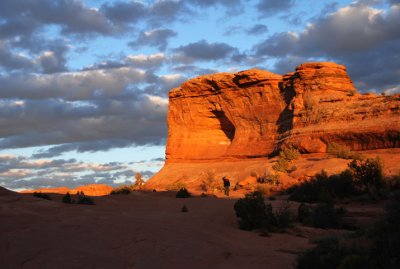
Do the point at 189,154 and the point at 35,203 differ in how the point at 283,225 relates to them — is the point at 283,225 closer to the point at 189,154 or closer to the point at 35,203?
the point at 35,203

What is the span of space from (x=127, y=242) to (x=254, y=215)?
14.9 feet

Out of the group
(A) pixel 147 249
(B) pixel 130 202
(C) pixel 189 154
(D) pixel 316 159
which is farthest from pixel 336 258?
(C) pixel 189 154

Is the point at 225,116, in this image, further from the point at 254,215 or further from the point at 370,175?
the point at 254,215

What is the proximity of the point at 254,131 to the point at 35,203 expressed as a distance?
3165cm

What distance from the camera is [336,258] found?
682 cm

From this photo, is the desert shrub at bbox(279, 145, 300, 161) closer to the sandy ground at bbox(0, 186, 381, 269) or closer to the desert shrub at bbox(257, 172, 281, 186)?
the desert shrub at bbox(257, 172, 281, 186)

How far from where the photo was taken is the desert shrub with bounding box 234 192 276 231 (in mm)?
12016

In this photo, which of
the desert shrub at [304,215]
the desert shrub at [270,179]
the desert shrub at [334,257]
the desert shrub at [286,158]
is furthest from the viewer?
the desert shrub at [286,158]

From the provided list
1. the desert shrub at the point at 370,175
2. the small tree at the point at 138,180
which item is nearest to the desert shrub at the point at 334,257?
the desert shrub at the point at 370,175

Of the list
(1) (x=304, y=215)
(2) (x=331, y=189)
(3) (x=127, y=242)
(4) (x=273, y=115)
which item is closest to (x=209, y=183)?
(4) (x=273, y=115)

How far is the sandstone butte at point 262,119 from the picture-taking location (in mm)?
30891

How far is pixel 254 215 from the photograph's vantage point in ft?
39.9

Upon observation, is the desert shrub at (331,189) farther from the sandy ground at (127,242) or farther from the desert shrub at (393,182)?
the sandy ground at (127,242)

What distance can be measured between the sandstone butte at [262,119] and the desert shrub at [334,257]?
75.6 feet
